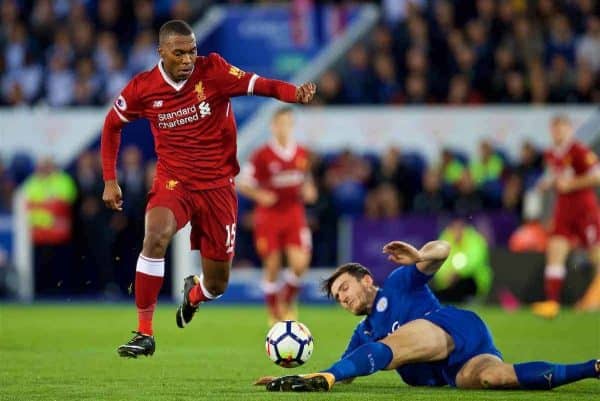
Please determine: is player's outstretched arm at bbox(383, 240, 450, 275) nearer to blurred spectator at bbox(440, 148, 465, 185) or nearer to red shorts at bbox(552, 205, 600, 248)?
red shorts at bbox(552, 205, 600, 248)

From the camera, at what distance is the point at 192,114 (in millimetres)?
9195

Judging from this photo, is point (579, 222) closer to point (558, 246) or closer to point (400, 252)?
point (558, 246)

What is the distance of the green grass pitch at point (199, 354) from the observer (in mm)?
7832

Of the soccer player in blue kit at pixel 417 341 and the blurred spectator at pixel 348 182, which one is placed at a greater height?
the blurred spectator at pixel 348 182

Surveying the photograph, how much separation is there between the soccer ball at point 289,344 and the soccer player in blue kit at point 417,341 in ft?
1.22

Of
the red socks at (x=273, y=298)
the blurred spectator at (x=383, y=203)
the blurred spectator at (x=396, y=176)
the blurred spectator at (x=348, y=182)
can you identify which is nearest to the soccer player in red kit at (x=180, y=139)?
the red socks at (x=273, y=298)

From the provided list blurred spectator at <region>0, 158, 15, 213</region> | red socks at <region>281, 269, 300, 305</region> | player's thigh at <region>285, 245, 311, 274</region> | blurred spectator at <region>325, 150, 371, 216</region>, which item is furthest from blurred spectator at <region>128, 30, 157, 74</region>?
player's thigh at <region>285, 245, 311, 274</region>

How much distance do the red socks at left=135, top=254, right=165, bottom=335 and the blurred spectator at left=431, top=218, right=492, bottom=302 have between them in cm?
973

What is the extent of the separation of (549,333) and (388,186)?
6057 mm

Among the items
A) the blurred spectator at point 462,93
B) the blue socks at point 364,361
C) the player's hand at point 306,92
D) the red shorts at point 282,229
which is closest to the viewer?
the blue socks at point 364,361

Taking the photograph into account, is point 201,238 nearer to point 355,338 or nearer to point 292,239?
point 355,338

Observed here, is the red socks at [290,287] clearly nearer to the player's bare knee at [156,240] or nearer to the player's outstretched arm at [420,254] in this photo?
the player's bare knee at [156,240]

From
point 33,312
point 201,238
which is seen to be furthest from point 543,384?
point 33,312

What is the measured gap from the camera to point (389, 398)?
24.8 feet
